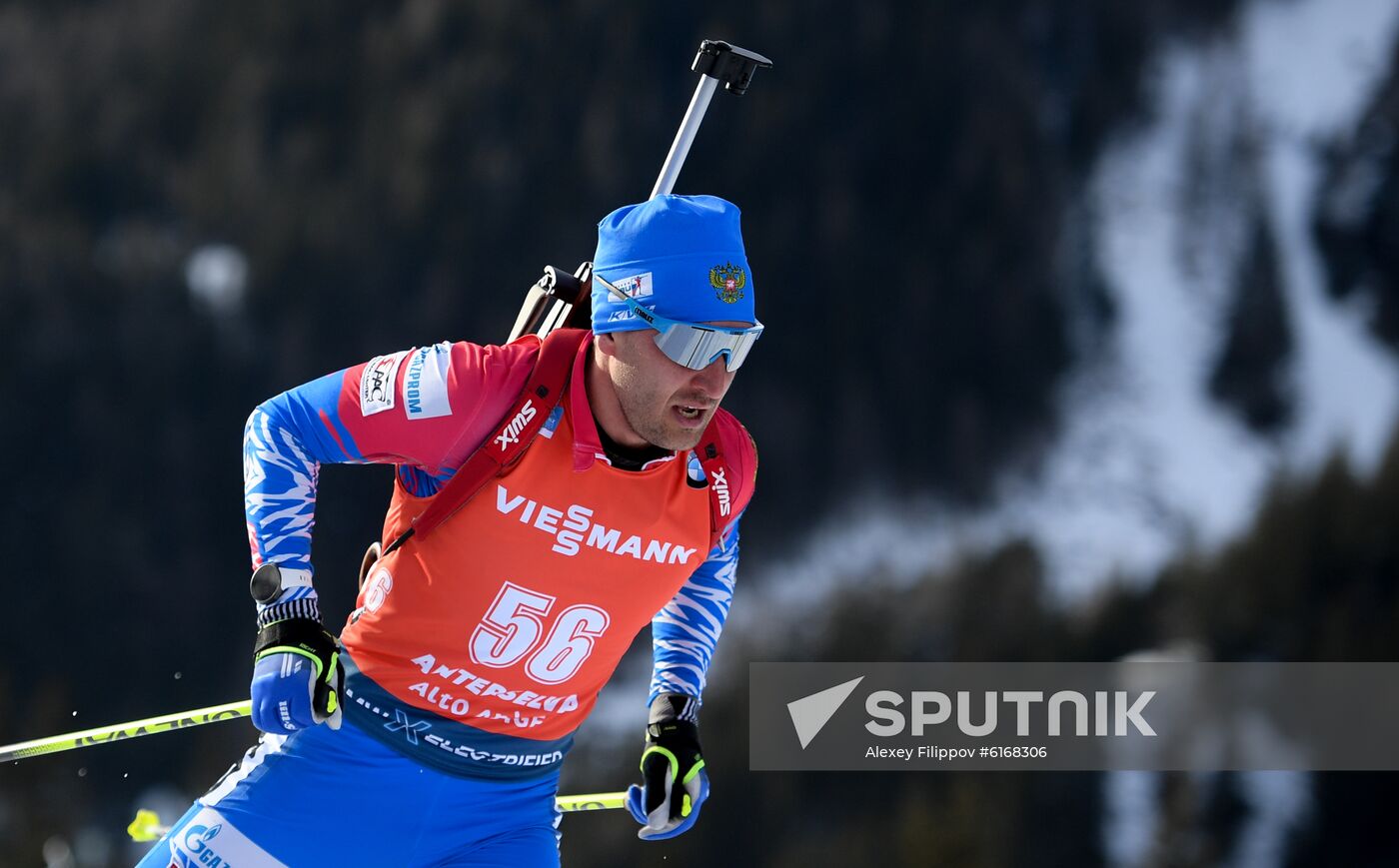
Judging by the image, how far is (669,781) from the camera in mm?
2586

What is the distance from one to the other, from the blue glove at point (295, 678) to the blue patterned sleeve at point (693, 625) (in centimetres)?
69

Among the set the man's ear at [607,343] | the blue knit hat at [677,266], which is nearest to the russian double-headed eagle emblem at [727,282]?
the blue knit hat at [677,266]

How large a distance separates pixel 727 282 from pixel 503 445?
1.50ft

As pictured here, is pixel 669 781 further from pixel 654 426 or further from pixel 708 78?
pixel 708 78

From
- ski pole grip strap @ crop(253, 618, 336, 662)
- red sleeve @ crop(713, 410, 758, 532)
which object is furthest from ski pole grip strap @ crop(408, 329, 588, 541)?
red sleeve @ crop(713, 410, 758, 532)

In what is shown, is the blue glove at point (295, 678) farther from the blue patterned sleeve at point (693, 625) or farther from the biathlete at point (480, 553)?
the blue patterned sleeve at point (693, 625)

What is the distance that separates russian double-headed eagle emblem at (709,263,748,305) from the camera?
7.61 feet

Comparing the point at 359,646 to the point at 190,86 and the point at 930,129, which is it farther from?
the point at 190,86

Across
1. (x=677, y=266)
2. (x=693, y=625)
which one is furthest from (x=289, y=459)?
(x=693, y=625)

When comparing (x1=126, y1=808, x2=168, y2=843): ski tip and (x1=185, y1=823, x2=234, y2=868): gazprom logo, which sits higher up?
(x1=185, y1=823, x2=234, y2=868): gazprom logo

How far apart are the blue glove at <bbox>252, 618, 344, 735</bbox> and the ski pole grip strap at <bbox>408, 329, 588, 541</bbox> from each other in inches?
9.7

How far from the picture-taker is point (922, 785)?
6.07 metres

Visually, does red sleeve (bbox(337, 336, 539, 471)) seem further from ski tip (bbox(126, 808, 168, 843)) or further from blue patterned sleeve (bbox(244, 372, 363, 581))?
ski tip (bbox(126, 808, 168, 843))

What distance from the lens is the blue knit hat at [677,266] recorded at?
2.31m
